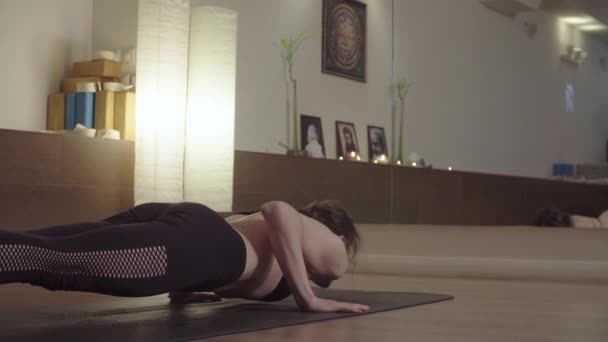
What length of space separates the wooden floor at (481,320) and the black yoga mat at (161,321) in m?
0.06

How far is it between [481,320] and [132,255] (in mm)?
995

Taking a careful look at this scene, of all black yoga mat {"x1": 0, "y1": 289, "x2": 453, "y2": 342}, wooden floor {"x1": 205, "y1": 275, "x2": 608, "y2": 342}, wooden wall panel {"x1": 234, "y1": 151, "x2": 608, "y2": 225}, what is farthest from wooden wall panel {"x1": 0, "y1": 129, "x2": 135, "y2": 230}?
black yoga mat {"x1": 0, "y1": 289, "x2": 453, "y2": 342}

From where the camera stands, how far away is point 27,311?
8.05ft

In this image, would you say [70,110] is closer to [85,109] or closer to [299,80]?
[85,109]

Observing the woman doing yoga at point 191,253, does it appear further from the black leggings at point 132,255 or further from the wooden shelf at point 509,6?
the wooden shelf at point 509,6

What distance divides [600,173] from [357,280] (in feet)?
4.93

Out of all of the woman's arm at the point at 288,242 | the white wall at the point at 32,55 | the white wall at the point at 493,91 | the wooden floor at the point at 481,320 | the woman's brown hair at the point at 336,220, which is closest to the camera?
the wooden floor at the point at 481,320

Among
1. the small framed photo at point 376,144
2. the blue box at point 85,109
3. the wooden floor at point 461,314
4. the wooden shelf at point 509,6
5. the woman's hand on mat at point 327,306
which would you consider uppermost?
the wooden shelf at point 509,6

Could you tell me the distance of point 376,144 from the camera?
5.35 m

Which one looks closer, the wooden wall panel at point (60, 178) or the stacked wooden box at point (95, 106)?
the wooden wall panel at point (60, 178)

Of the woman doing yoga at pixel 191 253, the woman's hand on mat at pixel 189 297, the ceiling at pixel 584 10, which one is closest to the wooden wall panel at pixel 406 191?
the ceiling at pixel 584 10

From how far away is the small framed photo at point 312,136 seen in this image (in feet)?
17.1

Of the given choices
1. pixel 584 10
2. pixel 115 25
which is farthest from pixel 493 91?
pixel 115 25

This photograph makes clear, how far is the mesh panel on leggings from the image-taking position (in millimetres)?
1849
